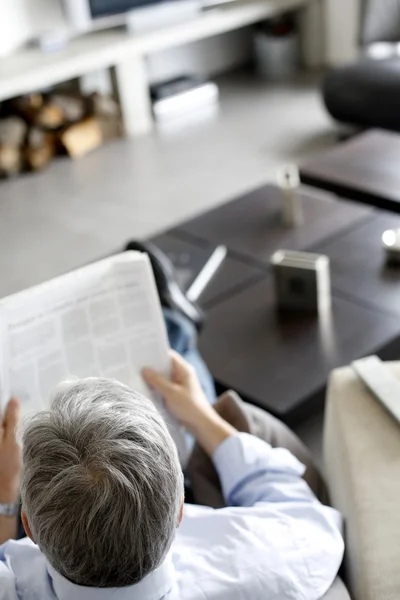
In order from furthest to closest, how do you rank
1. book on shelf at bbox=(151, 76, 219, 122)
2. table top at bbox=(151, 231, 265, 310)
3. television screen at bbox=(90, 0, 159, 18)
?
book on shelf at bbox=(151, 76, 219, 122) → television screen at bbox=(90, 0, 159, 18) → table top at bbox=(151, 231, 265, 310)

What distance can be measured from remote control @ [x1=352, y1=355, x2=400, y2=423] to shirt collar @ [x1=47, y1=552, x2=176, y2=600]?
476 mm

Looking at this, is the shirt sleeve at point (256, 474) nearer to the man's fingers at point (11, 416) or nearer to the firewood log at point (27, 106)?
the man's fingers at point (11, 416)

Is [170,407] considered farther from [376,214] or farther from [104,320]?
[376,214]

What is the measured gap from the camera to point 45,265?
9.95 feet

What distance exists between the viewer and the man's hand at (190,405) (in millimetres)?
1188

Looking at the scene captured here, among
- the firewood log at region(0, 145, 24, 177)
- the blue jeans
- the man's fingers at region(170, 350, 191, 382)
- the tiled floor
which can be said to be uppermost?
the man's fingers at region(170, 350, 191, 382)

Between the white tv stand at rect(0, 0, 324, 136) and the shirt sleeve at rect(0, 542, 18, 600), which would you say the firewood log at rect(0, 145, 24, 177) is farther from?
the shirt sleeve at rect(0, 542, 18, 600)

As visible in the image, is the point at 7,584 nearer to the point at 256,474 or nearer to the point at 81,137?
the point at 256,474

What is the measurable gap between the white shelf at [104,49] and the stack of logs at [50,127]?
0.14 m

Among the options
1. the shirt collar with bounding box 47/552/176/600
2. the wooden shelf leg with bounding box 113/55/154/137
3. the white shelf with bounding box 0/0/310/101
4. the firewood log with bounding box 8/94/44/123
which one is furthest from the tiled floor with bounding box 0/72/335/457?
the shirt collar with bounding box 47/552/176/600

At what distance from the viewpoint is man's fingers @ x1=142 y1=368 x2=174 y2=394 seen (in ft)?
4.00

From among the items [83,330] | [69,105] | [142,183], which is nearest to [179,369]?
[83,330]

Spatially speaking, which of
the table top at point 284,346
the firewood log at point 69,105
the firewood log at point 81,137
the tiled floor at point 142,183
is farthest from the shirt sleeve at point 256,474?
the firewood log at point 69,105

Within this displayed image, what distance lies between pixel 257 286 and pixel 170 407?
2.95 feet
